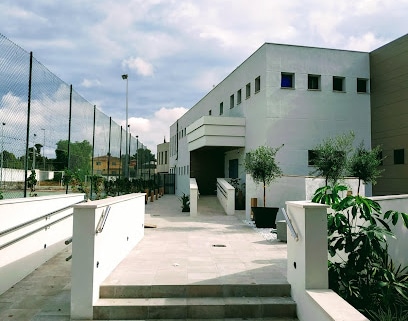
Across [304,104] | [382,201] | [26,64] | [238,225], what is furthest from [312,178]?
[26,64]

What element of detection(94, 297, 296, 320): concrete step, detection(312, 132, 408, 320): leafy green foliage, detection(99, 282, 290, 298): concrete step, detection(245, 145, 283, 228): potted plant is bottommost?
detection(94, 297, 296, 320): concrete step

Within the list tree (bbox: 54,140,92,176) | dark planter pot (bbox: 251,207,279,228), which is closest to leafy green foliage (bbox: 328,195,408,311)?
dark planter pot (bbox: 251,207,279,228)

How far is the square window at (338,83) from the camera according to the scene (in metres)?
18.3

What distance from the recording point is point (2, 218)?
530 centimetres

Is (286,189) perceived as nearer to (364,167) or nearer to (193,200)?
(364,167)

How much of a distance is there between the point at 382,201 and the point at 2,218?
6209 millimetres

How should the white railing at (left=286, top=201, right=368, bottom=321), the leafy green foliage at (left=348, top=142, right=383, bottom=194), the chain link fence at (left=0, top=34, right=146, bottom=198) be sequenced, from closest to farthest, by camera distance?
1. the white railing at (left=286, top=201, right=368, bottom=321)
2. the chain link fence at (left=0, top=34, right=146, bottom=198)
3. the leafy green foliage at (left=348, top=142, right=383, bottom=194)

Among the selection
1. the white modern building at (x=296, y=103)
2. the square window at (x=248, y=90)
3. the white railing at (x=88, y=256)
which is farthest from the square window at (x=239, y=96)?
the white railing at (x=88, y=256)

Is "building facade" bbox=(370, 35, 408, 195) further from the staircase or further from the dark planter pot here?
the staircase

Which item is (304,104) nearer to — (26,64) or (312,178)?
(312,178)

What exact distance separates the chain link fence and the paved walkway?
6.56 feet

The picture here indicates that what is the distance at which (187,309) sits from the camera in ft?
15.3

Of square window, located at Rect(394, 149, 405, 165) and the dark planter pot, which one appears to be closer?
the dark planter pot

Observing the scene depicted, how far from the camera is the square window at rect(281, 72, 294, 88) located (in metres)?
17.5
